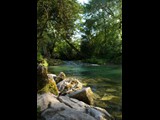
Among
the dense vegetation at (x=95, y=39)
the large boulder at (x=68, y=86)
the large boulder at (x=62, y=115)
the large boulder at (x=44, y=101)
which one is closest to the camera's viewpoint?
the large boulder at (x=62, y=115)

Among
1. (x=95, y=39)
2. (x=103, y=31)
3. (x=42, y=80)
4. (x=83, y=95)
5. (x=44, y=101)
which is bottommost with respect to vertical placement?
(x=83, y=95)

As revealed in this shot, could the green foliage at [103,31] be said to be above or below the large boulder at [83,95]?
above

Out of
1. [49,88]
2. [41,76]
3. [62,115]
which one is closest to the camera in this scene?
[62,115]

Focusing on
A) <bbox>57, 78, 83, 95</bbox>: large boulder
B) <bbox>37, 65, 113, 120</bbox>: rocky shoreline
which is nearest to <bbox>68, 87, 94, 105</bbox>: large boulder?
<bbox>37, 65, 113, 120</bbox>: rocky shoreline

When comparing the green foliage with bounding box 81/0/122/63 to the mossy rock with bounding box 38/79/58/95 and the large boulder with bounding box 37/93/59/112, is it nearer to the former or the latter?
the mossy rock with bounding box 38/79/58/95

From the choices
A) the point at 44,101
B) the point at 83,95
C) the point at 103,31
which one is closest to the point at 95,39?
the point at 103,31

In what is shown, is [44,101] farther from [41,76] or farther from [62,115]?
[41,76]

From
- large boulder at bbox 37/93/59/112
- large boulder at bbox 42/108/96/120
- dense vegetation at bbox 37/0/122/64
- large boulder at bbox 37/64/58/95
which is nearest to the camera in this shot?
large boulder at bbox 42/108/96/120

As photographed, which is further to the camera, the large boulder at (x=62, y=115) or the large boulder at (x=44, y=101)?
the large boulder at (x=44, y=101)

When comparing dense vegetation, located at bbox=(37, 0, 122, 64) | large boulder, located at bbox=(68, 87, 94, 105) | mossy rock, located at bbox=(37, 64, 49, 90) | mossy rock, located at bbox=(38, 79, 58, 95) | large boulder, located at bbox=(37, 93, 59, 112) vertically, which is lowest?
large boulder, located at bbox=(68, 87, 94, 105)

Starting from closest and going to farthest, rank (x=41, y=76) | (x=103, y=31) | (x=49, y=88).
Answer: (x=41, y=76), (x=49, y=88), (x=103, y=31)

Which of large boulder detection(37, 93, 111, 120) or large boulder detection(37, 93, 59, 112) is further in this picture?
large boulder detection(37, 93, 59, 112)

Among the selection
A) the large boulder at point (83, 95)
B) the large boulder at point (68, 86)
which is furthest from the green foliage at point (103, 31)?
the large boulder at point (83, 95)

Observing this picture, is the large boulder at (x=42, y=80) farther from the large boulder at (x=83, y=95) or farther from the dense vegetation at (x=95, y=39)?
the dense vegetation at (x=95, y=39)
